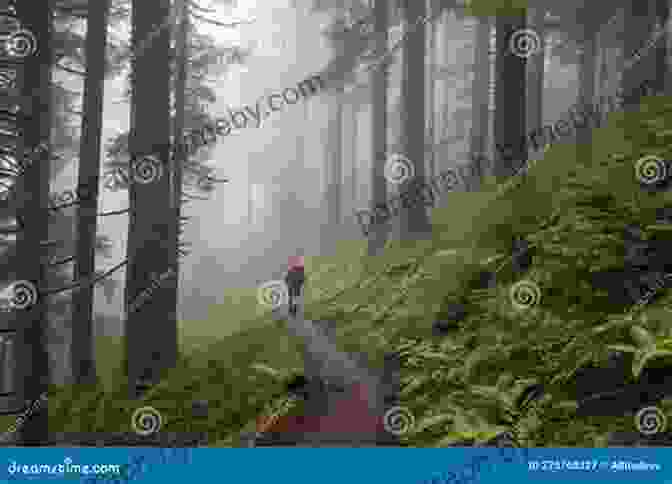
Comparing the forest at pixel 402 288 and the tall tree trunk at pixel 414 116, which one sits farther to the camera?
the tall tree trunk at pixel 414 116

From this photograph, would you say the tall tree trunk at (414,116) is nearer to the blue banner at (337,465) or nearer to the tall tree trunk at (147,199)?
the tall tree trunk at (147,199)

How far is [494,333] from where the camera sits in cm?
632

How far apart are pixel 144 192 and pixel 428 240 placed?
23.0ft

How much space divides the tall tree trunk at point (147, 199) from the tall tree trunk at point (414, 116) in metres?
7.11

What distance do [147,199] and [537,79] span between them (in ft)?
51.9

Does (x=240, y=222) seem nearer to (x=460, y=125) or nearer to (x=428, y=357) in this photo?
(x=460, y=125)

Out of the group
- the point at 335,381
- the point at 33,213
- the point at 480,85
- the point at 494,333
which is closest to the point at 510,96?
the point at 494,333

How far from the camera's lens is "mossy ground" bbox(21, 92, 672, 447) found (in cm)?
509

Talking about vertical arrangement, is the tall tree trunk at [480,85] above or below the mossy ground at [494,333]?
above

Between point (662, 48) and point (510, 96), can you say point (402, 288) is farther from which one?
point (662, 48)

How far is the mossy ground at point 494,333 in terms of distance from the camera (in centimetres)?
509

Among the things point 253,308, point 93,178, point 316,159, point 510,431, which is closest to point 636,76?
point 510,431

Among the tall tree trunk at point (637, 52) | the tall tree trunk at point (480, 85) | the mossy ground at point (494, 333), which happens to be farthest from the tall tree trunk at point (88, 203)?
the tall tree trunk at point (480, 85)

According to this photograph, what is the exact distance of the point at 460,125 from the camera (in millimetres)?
36562
